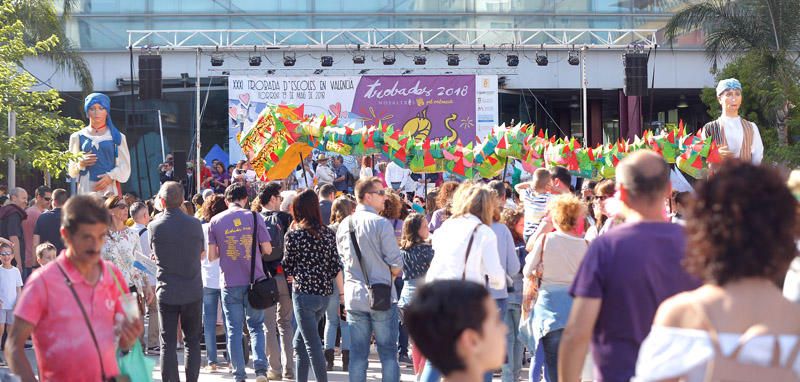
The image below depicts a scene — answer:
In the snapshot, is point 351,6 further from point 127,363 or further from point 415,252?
point 127,363

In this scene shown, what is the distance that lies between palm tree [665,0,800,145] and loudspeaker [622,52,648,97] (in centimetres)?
244

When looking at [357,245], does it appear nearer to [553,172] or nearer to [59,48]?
[553,172]

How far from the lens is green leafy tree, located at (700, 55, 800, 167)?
83.9ft

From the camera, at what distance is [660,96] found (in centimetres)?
3444

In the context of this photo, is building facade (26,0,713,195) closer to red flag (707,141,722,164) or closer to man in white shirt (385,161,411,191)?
man in white shirt (385,161,411,191)

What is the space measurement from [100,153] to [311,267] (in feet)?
10.9

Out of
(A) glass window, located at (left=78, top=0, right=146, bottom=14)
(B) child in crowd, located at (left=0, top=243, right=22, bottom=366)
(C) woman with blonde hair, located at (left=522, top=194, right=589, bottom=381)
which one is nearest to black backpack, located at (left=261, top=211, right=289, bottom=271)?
(B) child in crowd, located at (left=0, top=243, right=22, bottom=366)

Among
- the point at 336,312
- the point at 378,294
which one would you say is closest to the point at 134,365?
the point at 378,294

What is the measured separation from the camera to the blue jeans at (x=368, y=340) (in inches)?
339

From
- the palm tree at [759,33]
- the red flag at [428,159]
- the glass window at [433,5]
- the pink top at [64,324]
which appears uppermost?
the glass window at [433,5]

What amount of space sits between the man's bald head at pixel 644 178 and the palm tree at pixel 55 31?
74.6 feet

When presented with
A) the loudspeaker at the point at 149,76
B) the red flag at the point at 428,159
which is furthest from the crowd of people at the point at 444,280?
the loudspeaker at the point at 149,76

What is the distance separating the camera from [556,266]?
302 inches

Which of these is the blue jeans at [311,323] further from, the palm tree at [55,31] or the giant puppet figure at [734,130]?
the palm tree at [55,31]
